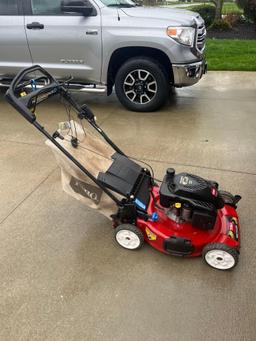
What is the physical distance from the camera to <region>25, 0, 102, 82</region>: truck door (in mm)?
5035

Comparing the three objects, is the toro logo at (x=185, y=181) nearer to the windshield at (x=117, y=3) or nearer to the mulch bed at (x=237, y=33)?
the windshield at (x=117, y=3)

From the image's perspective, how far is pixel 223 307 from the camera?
2.23m

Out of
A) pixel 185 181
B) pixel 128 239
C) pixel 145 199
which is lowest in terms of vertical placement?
pixel 128 239

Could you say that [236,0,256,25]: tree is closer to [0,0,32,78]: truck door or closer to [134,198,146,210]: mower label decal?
[0,0,32,78]: truck door

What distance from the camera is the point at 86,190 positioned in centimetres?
267

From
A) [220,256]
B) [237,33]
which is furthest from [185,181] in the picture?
[237,33]

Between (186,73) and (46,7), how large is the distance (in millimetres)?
2327

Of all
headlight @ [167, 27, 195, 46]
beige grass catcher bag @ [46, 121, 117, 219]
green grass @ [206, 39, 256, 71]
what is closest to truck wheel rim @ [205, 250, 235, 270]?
beige grass catcher bag @ [46, 121, 117, 219]

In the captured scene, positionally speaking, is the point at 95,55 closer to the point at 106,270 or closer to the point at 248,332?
the point at 106,270

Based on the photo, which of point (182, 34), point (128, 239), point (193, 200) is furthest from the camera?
point (182, 34)

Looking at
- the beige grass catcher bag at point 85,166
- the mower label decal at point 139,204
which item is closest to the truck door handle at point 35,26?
the beige grass catcher bag at point 85,166

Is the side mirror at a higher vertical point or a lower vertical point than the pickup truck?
higher

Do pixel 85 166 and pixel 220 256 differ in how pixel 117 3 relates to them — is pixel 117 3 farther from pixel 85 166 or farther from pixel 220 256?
pixel 220 256

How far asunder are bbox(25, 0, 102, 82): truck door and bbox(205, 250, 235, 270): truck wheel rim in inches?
142
